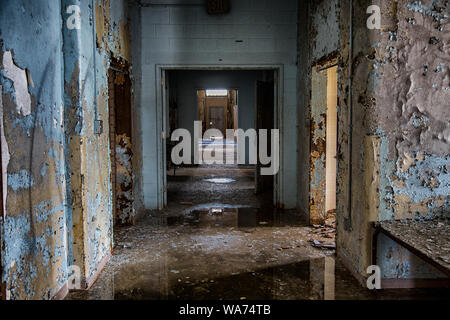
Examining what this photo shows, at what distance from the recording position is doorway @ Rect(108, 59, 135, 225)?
182 inches

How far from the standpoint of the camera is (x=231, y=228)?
4617 millimetres

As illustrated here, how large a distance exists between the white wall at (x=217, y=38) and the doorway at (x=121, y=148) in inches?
26.3

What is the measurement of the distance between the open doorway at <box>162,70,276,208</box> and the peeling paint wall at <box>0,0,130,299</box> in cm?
244

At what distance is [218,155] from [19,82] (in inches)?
437

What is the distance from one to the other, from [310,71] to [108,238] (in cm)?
308

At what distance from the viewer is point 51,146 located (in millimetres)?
2590

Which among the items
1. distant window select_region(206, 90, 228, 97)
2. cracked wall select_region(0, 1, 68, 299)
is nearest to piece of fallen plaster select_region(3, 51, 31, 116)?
cracked wall select_region(0, 1, 68, 299)

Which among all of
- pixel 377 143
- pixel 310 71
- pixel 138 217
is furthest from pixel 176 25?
pixel 377 143

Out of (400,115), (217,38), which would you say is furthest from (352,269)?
(217,38)

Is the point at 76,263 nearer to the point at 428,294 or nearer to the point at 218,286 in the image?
the point at 218,286

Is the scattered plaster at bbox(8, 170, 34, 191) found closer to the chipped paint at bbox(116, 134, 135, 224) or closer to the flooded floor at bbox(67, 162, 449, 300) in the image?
the flooded floor at bbox(67, 162, 449, 300)

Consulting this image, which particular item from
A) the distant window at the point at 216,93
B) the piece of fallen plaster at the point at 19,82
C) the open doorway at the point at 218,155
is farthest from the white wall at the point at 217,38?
the distant window at the point at 216,93

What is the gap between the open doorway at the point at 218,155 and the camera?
6384 millimetres

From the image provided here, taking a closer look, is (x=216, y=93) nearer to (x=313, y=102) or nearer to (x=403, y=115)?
(x=313, y=102)
